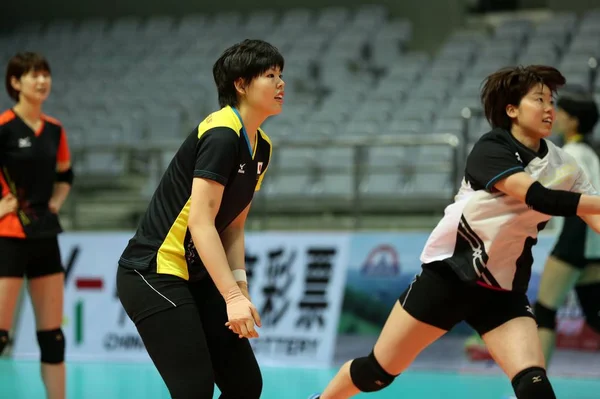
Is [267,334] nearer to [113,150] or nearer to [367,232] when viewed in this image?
[367,232]

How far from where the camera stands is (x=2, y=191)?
567 cm

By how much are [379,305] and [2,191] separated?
150 inches

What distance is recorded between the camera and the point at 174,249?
3.66 meters

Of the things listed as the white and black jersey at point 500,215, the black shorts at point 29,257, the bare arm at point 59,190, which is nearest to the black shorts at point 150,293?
the white and black jersey at point 500,215

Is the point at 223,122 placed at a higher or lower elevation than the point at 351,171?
higher

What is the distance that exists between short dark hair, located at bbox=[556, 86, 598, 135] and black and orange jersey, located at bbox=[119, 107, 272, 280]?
2.94 meters

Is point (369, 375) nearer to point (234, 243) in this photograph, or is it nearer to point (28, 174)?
point (234, 243)

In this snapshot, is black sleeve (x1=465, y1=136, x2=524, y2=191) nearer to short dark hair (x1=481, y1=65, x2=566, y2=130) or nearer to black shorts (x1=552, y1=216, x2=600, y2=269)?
short dark hair (x1=481, y1=65, x2=566, y2=130)

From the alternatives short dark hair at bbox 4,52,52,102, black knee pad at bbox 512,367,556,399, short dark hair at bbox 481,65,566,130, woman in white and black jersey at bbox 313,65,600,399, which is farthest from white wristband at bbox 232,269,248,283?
short dark hair at bbox 4,52,52,102

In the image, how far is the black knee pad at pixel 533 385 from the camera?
3.97 meters

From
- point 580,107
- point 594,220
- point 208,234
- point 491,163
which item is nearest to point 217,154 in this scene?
point 208,234

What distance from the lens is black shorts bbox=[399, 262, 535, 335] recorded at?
4250mm

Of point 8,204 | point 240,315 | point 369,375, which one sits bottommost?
point 369,375

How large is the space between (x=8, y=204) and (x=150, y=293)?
2.22 meters
